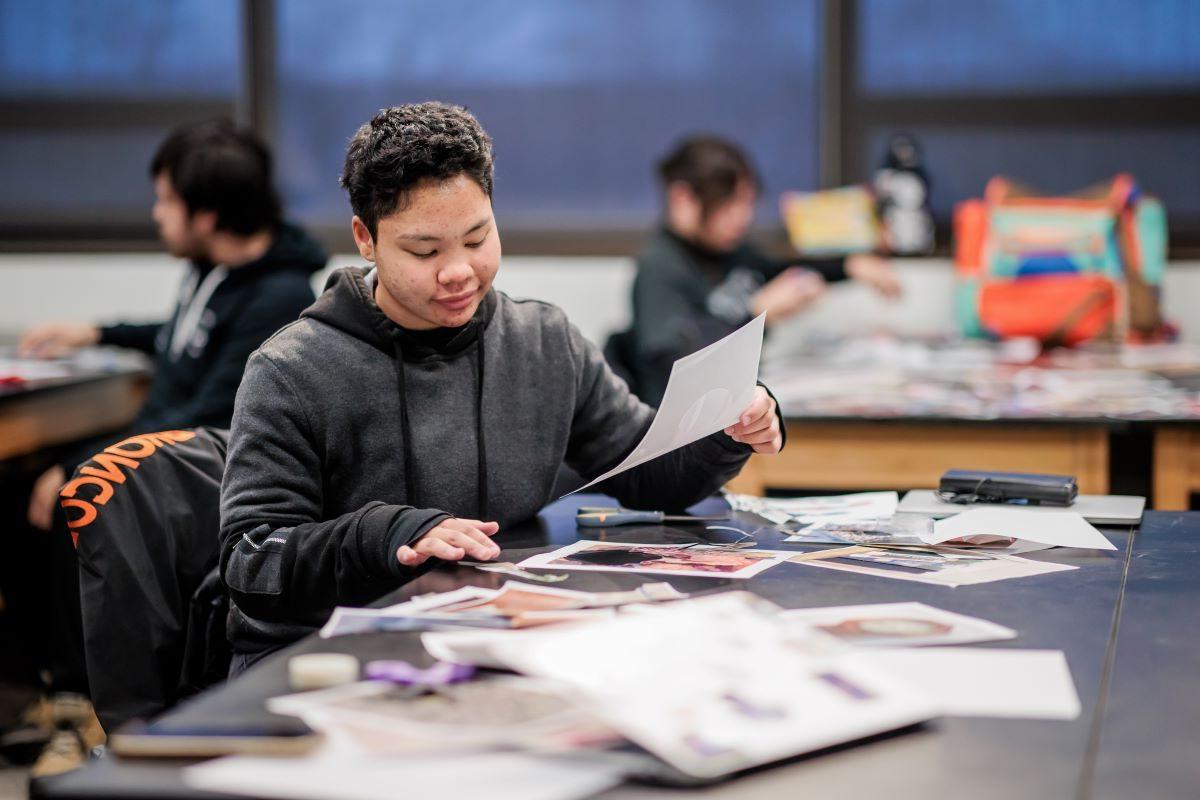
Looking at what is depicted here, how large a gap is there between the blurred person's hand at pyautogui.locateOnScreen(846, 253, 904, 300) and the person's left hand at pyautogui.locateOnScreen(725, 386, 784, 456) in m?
2.19

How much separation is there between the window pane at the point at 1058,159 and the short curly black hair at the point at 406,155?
2841 mm

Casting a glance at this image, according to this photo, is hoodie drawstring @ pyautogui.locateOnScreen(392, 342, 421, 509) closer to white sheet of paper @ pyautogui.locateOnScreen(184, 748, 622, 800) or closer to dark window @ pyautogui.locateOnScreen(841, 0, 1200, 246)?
white sheet of paper @ pyautogui.locateOnScreen(184, 748, 622, 800)

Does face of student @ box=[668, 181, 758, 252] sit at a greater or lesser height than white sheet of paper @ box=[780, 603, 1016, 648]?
greater

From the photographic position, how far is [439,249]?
1.58 metres

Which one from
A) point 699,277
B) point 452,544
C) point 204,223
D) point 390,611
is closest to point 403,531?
point 452,544

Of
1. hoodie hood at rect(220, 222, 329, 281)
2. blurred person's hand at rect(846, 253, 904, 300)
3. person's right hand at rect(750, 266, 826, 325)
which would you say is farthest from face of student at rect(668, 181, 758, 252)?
hoodie hood at rect(220, 222, 329, 281)

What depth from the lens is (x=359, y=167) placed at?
1.59 metres

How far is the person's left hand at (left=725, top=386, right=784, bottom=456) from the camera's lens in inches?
64.9

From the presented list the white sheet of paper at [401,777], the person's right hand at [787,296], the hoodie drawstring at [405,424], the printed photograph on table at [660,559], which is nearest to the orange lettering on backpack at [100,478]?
the hoodie drawstring at [405,424]

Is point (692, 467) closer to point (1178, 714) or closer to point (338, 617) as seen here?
point (338, 617)

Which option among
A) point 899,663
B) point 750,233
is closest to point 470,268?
point 899,663

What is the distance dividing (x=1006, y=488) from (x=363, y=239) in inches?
33.1

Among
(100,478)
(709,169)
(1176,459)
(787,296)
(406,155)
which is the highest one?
(709,169)

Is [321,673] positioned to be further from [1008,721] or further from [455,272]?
[455,272]
